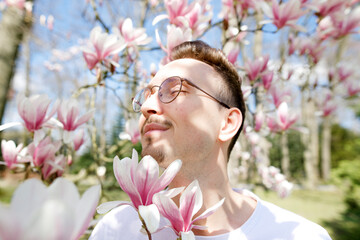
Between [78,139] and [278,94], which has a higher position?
[278,94]

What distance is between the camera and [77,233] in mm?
417

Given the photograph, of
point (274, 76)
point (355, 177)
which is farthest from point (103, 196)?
point (355, 177)

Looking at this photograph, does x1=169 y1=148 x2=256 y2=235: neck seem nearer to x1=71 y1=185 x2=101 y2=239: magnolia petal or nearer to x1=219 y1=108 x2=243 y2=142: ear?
x1=219 y1=108 x2=243 y2=142: ear

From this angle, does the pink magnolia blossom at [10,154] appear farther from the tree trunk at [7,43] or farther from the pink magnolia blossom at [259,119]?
the tree trunk at [7,43]

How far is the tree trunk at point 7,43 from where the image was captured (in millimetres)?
3408

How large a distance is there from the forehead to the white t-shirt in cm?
75

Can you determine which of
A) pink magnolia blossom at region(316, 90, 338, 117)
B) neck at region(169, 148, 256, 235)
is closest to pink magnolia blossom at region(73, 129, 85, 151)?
neck at region(169, 148, 256, 235)

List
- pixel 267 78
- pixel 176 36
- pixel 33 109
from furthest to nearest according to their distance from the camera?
pixel 267 78, pixel 176 36, pixel 33 109

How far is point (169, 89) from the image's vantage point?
1329 millimetres

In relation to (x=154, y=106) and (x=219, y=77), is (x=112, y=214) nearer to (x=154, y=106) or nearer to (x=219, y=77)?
(x=154, y=106)

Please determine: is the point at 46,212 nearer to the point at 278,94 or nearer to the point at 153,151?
the point at 153,151

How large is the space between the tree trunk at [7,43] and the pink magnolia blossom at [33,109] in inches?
112

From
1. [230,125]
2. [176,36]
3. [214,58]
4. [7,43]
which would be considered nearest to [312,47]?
[214,58]

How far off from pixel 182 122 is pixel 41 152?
71 centimetres
